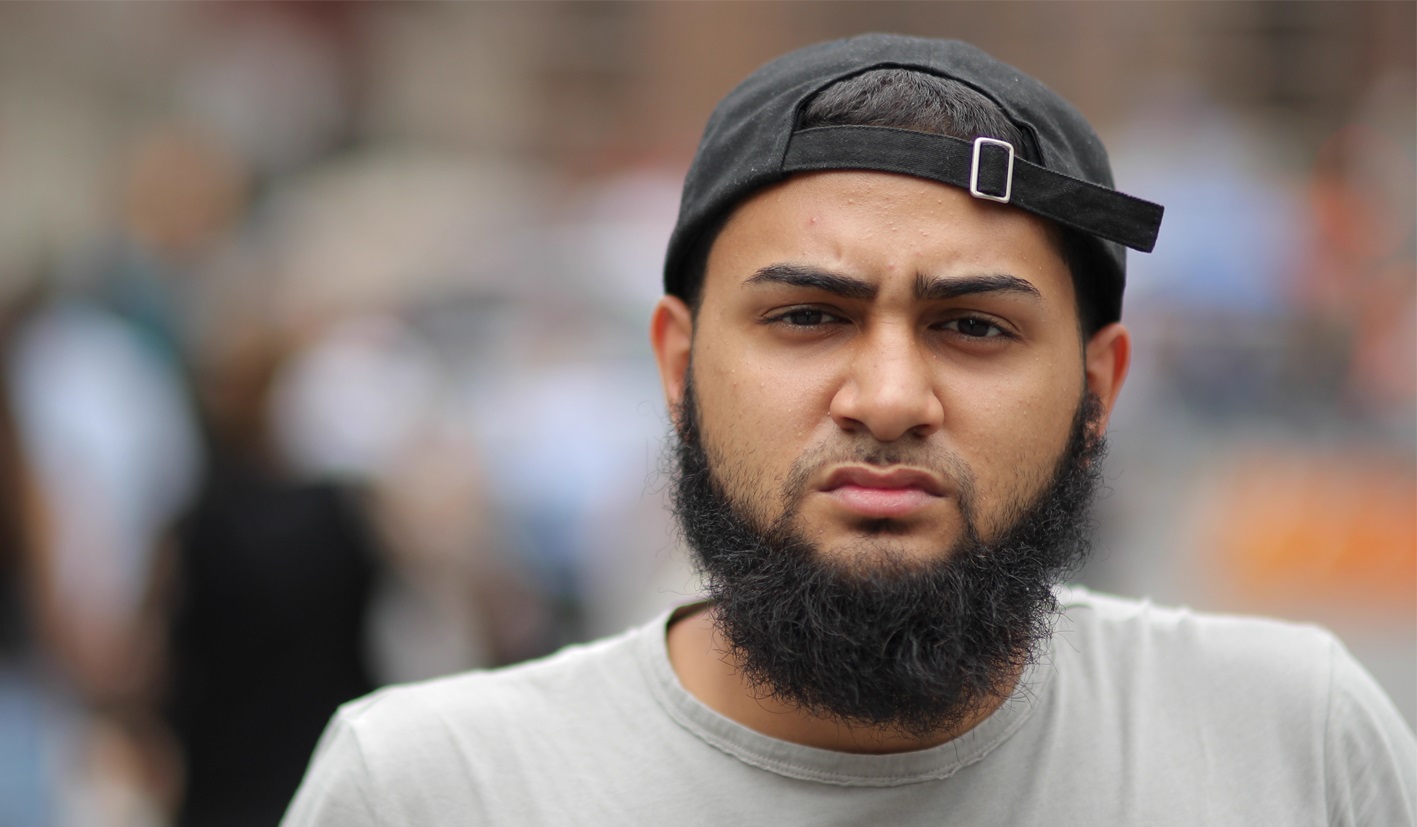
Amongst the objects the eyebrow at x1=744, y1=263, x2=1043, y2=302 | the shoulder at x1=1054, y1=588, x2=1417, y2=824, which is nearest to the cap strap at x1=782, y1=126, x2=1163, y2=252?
the eyebrow at x1=744, y1=263, x2=1043, y2=302

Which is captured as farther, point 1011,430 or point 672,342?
point 672,342

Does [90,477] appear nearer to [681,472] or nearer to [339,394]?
[339,394]

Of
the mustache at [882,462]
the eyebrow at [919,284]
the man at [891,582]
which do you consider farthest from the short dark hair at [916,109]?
the mustache at [882,462]

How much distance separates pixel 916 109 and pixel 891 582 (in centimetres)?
73

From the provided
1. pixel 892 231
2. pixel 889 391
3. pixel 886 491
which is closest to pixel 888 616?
pixel 886 491

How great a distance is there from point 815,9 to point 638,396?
14358 mm

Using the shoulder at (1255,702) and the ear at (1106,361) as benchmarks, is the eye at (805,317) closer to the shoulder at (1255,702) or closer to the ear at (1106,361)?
the ear at (1106,361)

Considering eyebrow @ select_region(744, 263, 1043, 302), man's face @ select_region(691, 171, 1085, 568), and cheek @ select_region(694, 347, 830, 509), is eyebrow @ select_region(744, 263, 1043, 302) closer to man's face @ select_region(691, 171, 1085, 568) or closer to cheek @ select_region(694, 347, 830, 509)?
man's face @ select_region(691, 171, 1085, 568)

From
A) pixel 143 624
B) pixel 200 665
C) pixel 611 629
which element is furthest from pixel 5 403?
pixel 611 629

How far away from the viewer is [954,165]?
243 cm

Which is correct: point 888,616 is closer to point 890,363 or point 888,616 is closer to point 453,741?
point 890,363

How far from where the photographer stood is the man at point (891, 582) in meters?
2.40

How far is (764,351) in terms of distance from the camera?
251cm

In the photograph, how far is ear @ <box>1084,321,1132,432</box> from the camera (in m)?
2.72
